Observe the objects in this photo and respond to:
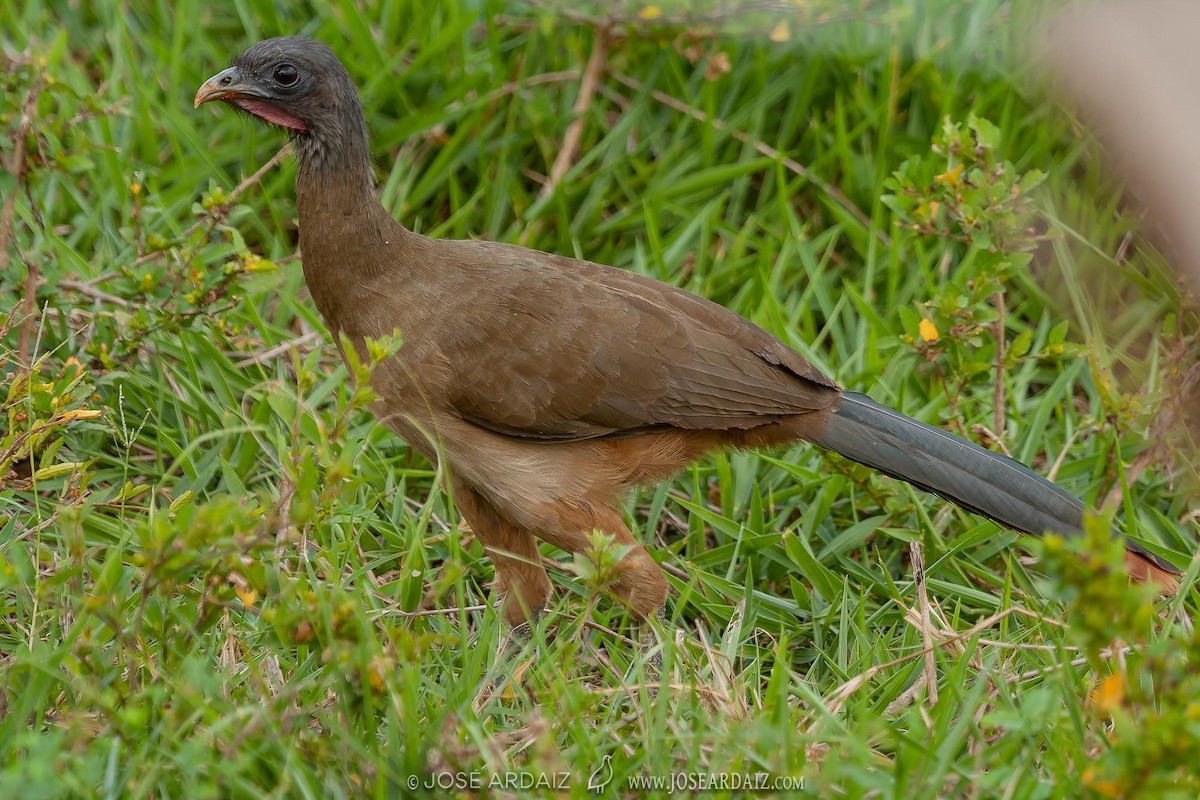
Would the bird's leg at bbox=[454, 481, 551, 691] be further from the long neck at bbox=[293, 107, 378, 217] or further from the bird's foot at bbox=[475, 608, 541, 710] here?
the long neck at bbox=[293, 107, 378, 217]

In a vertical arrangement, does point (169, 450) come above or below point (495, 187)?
below

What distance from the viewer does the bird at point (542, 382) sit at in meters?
3.73

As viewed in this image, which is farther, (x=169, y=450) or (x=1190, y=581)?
(x=169, y=450)

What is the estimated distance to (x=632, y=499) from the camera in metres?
4.23

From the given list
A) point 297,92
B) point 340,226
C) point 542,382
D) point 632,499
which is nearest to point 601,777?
point 542,382

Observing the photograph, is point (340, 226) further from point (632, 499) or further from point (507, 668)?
A: point (507, 668)

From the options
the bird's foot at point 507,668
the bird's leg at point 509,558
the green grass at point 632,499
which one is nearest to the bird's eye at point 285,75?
the green grass at point 632,499

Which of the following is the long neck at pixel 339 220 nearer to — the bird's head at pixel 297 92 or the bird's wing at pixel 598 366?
the bird's head at pixel 297 92

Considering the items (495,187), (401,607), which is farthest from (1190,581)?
(495,187)

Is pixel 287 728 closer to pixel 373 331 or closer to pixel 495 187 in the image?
pixel 373 331

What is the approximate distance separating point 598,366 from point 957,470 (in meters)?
1.12

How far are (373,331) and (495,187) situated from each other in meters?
1.82

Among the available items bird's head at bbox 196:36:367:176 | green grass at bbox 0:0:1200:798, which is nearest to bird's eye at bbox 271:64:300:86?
bird's head at bbox 196:36:367:176

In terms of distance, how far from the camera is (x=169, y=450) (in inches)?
166
